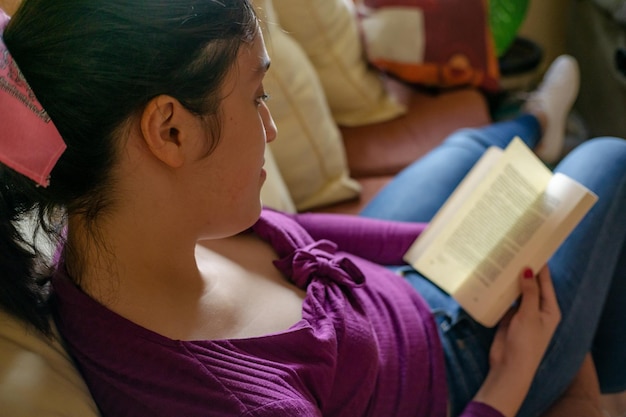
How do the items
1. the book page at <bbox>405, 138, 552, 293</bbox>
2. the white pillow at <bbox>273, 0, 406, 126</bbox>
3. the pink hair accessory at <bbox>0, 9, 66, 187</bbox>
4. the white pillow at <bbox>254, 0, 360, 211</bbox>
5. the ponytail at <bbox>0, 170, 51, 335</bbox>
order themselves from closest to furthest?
the pink hair accessory at <bbox>0, 9, 66, 187</bbox>
the ponytail at <bbox>0, 170, 51, 335</bbox>
the book page at <bbox>405, 138, 552, 293</bbox>
the white pillow at <bbox>254, 0, 360, 211</bbox>
the white pillow at <bbox>273, 0, 406, 126</bbox>

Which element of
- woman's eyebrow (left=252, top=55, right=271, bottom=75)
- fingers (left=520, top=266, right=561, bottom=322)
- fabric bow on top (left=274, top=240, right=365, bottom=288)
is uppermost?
woman's eyebrow (left=252, top=55, right=271, bottom=75)

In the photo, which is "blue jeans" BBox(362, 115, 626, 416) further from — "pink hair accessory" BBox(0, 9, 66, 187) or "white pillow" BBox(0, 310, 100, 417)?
"pink hair accessory" BBox(0, 9, 66, 187)

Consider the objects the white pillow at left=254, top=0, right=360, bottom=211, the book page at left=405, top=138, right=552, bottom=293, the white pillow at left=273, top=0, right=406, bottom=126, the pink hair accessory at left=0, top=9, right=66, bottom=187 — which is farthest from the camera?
the white pillow at left=273, top=0, right=406, bottom=126

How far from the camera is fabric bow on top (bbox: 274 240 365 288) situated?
0.94 metres

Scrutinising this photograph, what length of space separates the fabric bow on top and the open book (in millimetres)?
182

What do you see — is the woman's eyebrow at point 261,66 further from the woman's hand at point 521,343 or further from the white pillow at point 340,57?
the white pillow at point 340,57

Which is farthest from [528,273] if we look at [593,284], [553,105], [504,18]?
[504,18]

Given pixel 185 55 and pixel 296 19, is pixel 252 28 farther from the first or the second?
pixel 296 19

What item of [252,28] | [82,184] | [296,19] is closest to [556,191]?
[252,28]

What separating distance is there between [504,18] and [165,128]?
1.69 metres

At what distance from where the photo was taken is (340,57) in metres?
1.71

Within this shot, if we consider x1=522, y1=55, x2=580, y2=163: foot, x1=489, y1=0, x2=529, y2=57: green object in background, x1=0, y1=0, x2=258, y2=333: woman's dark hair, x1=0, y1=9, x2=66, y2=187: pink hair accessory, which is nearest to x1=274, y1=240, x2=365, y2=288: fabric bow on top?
x1=0, y1=0, x2=258, y2=333: woman's dark hair

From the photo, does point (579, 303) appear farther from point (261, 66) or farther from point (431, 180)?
point (261, 66)

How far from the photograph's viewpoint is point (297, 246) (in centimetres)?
99
